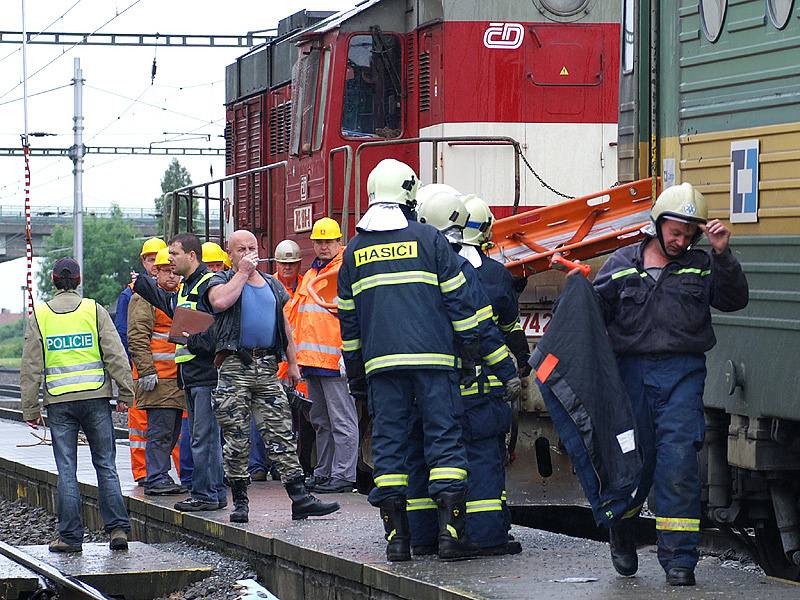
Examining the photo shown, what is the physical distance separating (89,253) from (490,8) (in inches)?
3833

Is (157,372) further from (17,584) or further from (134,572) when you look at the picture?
(17,584)

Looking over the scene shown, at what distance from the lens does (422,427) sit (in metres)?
7.75

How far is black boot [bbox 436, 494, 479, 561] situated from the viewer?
7.55 metres

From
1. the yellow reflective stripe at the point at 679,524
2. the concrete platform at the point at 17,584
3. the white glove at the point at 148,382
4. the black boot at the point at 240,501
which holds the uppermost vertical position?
the white glove at the point at 148,382

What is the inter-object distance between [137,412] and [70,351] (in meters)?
2.65

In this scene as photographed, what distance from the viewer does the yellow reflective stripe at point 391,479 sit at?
301 inches

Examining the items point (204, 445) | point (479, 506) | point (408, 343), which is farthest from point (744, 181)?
point (204, 445)

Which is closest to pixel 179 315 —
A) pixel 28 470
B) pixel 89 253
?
pixel 28 470

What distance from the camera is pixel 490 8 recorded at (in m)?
13.0

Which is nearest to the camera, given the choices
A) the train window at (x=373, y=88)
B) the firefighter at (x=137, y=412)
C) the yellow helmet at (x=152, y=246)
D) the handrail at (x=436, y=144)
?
the handrail at (x=436, y=144)

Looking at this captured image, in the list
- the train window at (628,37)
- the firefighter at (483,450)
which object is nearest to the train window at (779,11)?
the firefighter at (483,450)

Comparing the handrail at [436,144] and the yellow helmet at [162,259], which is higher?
the handrail at [436,144]

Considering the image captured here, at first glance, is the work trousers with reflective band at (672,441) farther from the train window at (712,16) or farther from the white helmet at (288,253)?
the white helmet at (288,253)

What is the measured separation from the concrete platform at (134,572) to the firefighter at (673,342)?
3379mm
